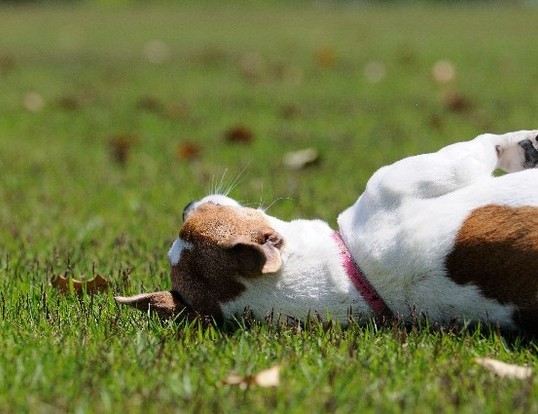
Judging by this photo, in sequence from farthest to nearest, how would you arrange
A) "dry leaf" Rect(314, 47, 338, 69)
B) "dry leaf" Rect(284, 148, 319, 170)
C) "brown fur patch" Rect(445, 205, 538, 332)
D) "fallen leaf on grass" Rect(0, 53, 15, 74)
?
"dry leaf" Rect(314, 47, 338, 69) → "fallen leaf on grass" Rect(0, 53, 15, 74) → "dry leaf" Rect(284, 148, 319, 170) → "brown fur patch" Rect(445, 205, 538, 332)

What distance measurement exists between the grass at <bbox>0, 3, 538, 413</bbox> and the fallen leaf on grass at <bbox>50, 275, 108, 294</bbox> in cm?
6

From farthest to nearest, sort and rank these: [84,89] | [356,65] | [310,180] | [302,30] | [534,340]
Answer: [302,30]
[356,65]
[84,89]
[310,180]
[534,340]

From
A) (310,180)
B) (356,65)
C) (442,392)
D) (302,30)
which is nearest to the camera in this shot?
(442,392)

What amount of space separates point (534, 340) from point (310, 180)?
9.39 feet

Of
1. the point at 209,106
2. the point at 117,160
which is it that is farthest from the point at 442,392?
the point at 209,106

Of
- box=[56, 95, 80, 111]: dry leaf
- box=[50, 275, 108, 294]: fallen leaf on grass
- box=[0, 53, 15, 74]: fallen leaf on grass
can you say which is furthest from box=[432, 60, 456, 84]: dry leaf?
box=[50, 275, 108, 294]: fallen leaf on grass

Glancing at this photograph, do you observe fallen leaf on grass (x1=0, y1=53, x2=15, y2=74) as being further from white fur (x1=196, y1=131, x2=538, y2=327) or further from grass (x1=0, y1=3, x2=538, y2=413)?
white fur (x1=196, y1=131, x2=538, y2=327)

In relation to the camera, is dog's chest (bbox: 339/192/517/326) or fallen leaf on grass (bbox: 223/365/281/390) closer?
fallen leaf on grass (bbox: 223/365/281/390)

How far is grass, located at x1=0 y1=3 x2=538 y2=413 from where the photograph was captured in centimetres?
259

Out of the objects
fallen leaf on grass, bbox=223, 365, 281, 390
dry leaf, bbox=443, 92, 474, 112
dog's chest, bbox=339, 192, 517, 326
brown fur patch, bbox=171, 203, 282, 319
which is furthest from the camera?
dry leaf, bbox=443, 92, 474, 112

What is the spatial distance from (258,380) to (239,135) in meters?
4.36

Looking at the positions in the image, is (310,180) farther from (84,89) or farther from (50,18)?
(50,18)

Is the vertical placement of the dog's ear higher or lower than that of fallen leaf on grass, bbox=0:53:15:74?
higher

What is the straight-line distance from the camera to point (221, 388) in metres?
2.59
